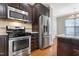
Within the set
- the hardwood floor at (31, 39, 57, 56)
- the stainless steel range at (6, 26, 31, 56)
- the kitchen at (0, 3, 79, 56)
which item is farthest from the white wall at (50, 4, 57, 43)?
the stainless steel range at (6, 26, 31, 56)

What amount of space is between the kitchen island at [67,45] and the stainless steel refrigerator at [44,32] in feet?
0.66

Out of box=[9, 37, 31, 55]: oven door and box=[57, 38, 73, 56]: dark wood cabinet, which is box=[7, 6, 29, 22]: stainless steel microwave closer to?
box=[9, 37, 31, 55]: oven door

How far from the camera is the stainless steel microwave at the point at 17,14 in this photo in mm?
1871

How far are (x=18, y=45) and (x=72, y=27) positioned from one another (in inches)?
40.3

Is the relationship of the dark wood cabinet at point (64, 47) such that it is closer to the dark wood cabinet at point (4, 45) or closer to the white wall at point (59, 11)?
Result: the white wall at point (59, 11)

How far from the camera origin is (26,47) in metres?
2.03

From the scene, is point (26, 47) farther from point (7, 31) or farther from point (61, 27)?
point (61, 27)

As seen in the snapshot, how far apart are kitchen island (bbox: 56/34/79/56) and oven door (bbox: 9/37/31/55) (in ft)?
1.80

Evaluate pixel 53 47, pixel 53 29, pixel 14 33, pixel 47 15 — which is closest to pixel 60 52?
pixel 53 47

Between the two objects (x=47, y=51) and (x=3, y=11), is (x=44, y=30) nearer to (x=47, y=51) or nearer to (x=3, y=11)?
(x=47, y=51)

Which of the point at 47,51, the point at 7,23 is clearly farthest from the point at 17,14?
the point at 47,51

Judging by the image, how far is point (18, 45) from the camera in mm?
2014

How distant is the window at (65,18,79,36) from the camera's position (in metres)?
1.97

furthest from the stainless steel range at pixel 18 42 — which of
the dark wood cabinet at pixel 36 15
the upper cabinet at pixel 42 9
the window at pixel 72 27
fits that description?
the window at pixel 72 27
